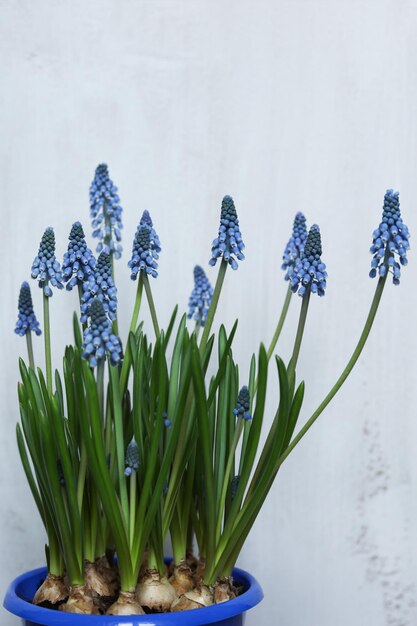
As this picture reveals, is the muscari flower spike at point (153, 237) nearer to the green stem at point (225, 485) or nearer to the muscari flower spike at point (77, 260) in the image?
the muscari flower spike at point (77, 260)

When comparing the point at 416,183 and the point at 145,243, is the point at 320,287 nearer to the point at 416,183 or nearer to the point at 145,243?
the point at 145,243

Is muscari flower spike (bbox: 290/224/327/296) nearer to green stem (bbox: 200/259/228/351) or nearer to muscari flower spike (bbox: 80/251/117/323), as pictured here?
green stem (bbox: 200/259/228/351)

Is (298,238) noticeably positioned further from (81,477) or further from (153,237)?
(81,477)

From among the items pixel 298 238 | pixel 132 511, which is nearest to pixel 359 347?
pixel 298 238

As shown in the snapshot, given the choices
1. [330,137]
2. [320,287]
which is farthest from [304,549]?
[330,137]

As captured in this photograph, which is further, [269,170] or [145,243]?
[269,170]

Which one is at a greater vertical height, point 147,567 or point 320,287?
point 320,287
